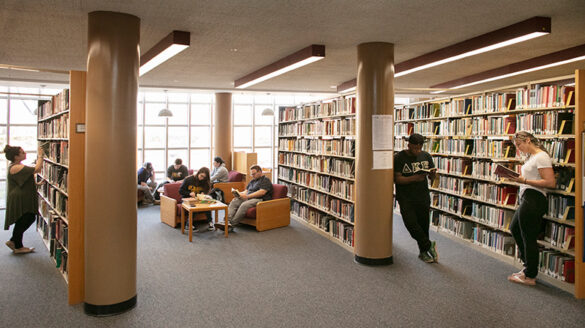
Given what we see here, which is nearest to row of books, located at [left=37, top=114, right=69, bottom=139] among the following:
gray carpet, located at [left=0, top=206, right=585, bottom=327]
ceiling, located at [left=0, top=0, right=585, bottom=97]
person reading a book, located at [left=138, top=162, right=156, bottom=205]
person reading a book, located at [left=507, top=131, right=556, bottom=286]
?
ceiling, located at [left=0, top=0, right=585, bottom=97]

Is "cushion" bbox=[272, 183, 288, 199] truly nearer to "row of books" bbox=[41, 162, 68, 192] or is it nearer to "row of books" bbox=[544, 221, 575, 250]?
"row of books" bbox=[41, 162, 68, 192]

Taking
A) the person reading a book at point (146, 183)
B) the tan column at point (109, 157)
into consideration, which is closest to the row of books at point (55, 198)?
the tan column at point (109, 157)

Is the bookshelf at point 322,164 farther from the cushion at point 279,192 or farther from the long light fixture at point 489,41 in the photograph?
the long light fixture at point 489,41

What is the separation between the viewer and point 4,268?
548 cm

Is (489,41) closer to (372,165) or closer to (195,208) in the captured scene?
(372,165)

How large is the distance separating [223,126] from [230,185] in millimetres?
2806

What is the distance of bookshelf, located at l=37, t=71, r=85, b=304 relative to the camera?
421cm

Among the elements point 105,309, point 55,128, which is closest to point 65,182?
point 55,128

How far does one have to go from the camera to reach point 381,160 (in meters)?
5.61

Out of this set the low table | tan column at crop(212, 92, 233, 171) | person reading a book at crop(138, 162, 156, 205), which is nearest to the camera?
the low table

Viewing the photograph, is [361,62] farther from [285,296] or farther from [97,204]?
[97,204]

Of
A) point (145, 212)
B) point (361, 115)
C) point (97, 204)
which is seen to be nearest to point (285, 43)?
point (361, 115)

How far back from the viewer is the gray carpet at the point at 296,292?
3.96 m

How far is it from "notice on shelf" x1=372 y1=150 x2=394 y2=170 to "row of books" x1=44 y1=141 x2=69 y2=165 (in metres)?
3.97
